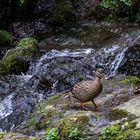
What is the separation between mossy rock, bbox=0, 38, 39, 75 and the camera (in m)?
11.5

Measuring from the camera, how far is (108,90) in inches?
264

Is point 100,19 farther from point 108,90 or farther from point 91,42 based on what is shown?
point 108,90

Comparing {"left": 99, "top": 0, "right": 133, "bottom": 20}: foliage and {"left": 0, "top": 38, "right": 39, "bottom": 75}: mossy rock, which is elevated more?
{"left": 99, "top": 0, "right": 133, "bottom": 20}: foliage

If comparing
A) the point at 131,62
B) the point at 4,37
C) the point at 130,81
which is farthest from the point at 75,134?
the point at 4,37

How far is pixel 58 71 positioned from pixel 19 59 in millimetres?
1498

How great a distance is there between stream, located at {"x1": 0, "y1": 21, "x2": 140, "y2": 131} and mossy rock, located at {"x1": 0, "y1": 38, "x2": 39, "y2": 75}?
188 millimetres

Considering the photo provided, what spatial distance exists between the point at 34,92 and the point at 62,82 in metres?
0.68

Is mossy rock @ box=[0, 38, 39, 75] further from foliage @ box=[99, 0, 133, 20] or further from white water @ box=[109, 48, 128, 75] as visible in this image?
foliage @ box=[99, 0, 133, 20]

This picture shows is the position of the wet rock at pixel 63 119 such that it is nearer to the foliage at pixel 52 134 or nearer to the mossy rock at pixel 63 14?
the foliage at pixel 52 134

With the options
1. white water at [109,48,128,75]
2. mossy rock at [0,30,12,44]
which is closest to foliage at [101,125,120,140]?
white water at [109,48,128,75]

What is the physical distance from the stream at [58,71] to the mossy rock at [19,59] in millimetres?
188

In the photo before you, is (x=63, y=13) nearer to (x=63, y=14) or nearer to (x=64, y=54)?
(x=63, y=14)

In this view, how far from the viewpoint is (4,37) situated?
47.4 feet

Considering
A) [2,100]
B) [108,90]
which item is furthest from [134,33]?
[108,90]
